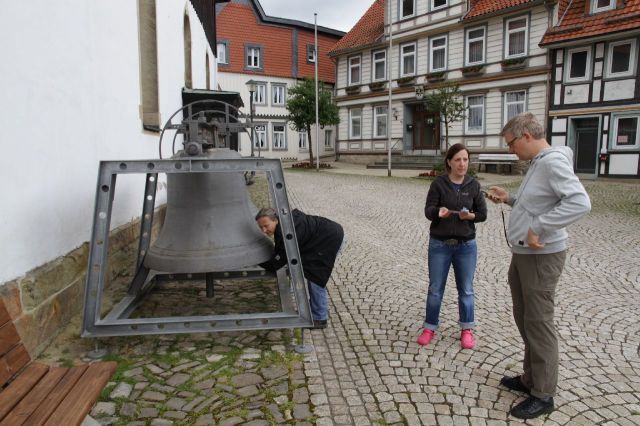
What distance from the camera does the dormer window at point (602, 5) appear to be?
2008 cm

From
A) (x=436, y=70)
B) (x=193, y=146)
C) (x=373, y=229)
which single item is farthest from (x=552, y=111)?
(x=193, y=146)

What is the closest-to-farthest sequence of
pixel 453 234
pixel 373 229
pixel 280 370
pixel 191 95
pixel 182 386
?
1. pixel 182 386
2. pixel 280 370
3. pixel 453 234
4. pixel 373 229
5. pixel 191 95

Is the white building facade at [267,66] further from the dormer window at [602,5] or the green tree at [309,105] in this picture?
the dormer window at [602,5]

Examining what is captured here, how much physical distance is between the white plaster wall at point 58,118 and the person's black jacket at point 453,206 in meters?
2.81

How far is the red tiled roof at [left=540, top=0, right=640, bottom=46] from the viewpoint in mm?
19188

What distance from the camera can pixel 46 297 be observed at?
3650 mm

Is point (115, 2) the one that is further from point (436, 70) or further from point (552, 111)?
point (436, 70)

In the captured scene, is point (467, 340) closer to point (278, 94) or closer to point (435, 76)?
point (435, 76)

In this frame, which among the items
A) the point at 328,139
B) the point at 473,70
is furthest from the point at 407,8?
the point at 328,139

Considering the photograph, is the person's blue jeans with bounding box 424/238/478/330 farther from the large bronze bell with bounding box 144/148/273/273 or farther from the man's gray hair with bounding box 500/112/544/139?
the large bronze bell with bounding box 144/148/273/273

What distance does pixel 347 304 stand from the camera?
16.3 feet

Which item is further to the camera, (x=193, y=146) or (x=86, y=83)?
(x=86, y=83)

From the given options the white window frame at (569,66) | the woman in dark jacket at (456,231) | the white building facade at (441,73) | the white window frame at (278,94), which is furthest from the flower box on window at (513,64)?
the woman in dark jacket at (456,231)

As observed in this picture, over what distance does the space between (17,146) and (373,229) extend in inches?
265
